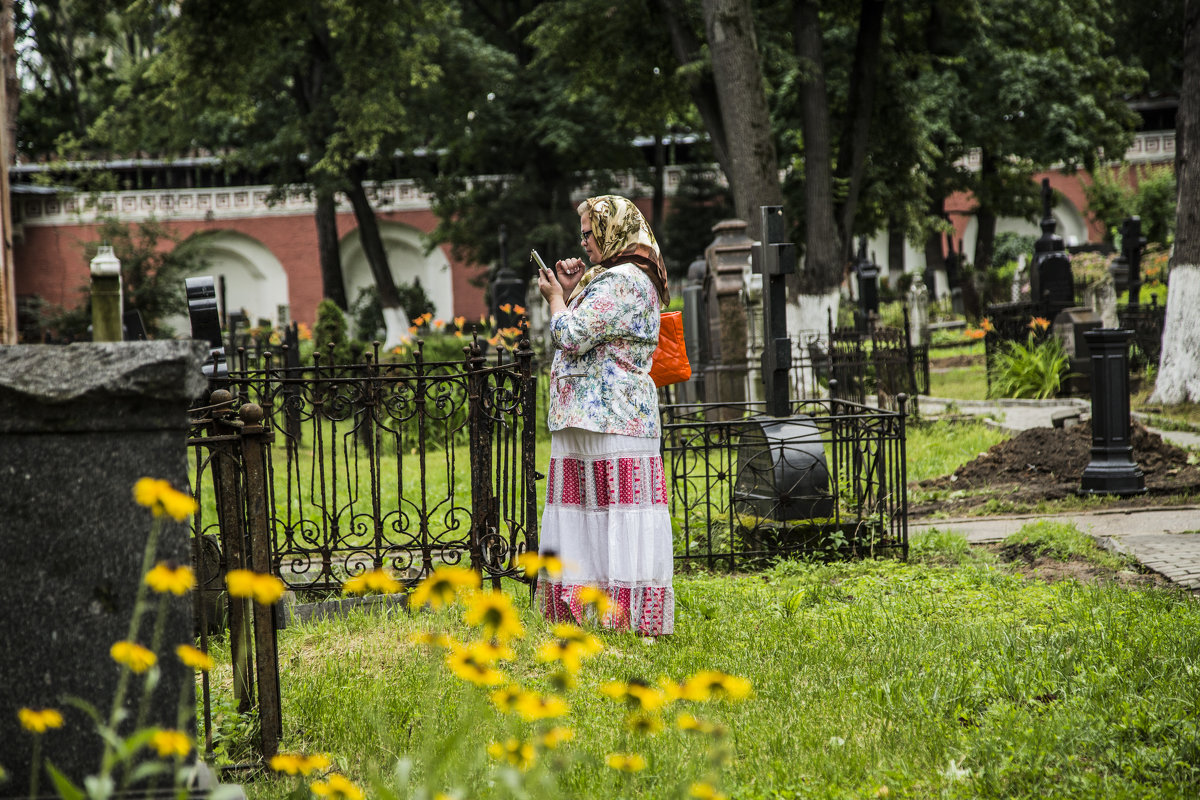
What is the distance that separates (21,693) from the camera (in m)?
2.19

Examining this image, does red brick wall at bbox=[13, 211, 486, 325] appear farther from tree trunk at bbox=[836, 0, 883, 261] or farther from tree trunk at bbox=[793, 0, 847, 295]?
tree trunk at bbox=[793, 0, 847, 295]

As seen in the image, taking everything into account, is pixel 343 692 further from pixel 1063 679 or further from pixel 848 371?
pixel 848 371

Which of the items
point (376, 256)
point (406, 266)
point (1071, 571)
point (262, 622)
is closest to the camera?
point (262, 622)

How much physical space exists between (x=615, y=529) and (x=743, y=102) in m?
10.1

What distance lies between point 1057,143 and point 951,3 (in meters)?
5.99

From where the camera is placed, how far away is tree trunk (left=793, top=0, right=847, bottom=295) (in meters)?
14.8

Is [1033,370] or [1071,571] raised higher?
[1033,370]

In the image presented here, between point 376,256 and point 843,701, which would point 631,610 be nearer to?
point 843,701

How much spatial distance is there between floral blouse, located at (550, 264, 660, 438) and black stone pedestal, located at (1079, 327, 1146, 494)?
15.7 feet

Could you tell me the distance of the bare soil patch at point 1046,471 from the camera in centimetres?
788

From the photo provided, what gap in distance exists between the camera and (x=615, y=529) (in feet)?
14.2

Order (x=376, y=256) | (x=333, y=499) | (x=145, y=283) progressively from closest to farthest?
1. (x=333, y=499)
2. (x=376, y=256)
3. (x=145, y=283)

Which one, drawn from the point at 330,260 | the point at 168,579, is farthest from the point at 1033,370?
the point at 330,260

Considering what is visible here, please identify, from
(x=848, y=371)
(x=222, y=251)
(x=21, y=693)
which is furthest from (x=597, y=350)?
(x=222, y=251)
